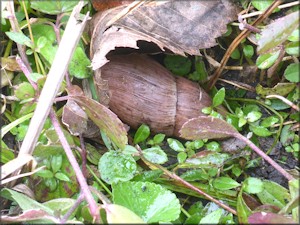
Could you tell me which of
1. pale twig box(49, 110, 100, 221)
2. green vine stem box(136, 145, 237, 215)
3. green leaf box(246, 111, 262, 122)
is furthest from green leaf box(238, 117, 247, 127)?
pale twig box(49, 110, 100, 221)

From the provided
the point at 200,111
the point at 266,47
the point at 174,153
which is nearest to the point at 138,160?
the point at 174,153

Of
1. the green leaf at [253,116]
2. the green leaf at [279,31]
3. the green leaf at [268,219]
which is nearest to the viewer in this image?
the green leaf at [268,219]

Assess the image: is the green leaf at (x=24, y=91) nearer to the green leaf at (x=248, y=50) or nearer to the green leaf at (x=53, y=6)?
the green leaf at (x=53, y=6)

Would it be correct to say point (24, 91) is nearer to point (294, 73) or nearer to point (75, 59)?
point (75, 59)

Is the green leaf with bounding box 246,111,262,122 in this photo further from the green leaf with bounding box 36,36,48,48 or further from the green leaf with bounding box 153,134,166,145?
the green leaf with bounding box 36,36,48,48

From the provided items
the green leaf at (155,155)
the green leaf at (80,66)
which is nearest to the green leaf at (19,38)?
the green leaf at (80,66)

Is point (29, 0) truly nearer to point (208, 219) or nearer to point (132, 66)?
point (132, 66)

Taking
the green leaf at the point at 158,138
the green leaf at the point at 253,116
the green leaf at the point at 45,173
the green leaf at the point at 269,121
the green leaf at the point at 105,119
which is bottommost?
the green leaf at the point at 45,173
